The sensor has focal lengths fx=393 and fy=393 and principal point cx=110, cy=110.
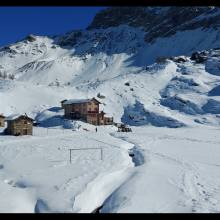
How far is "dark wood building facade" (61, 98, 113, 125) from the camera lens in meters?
72.8

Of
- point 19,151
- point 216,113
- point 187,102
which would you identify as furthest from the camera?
point 187,102

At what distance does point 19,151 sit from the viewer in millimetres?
33406

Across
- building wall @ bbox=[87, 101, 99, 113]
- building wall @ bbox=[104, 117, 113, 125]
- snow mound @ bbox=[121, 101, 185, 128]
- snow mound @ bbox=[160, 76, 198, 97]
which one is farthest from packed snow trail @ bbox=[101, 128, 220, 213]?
snow mound @ bbox=[160, 76, 198, 97]

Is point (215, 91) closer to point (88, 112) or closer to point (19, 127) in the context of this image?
point (88, 112)

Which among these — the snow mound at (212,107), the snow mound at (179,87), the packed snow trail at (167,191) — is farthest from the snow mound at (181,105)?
the packed snow trail at (167,191)

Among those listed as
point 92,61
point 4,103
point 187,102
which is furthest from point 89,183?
point 92,61

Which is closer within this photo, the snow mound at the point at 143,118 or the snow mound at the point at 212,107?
the snow mound at the point at 143,118

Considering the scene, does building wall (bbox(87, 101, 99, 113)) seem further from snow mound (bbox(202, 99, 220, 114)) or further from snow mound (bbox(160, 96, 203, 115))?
snow mound (bbox(202, 99, 220, 114))

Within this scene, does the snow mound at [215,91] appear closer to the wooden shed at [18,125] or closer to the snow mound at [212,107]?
the snow mound at [212,107]

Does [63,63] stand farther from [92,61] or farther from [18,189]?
[18,189]

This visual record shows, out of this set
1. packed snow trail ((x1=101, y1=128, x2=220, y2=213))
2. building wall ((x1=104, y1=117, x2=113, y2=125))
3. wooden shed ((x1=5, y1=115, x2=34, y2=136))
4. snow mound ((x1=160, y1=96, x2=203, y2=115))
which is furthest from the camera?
snow mound ((x1=160, y1=96, x2=203, y2=115))

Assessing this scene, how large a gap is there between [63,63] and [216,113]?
4965 inches

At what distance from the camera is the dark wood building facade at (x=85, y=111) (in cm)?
7275

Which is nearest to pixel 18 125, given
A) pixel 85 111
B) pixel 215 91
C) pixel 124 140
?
pixel 124 140
